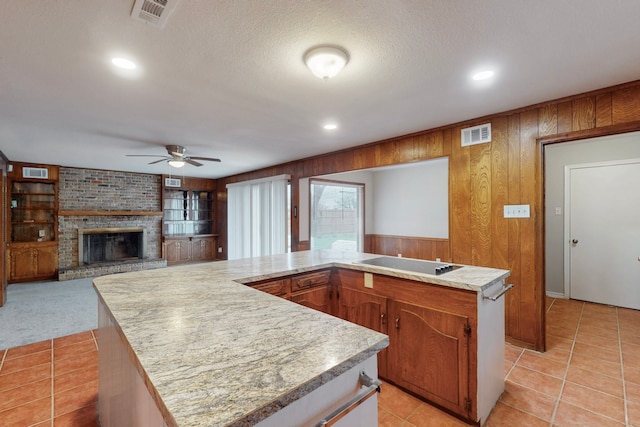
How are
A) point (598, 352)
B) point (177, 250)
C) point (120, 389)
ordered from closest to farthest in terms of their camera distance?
point (120, 389) < point (598, 352) < point (177, 250)

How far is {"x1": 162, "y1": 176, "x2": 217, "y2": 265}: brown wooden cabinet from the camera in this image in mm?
7359

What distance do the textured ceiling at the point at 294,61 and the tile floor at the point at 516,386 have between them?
7.73ft

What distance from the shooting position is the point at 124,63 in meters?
1.96

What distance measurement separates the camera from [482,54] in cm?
187

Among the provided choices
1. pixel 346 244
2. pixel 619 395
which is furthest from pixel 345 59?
pixel 346 244

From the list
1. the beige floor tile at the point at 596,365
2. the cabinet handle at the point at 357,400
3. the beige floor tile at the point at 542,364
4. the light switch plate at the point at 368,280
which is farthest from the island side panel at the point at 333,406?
the beige floor tile at the point at 596,365

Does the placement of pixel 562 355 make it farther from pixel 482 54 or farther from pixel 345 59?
pixel 345 59

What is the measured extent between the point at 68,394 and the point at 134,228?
546cm

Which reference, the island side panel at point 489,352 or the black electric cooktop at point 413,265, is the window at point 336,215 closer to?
the black electric cooktop at point 413,265

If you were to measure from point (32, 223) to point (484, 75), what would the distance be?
817 cm

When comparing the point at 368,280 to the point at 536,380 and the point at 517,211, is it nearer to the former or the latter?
the point at 536,380

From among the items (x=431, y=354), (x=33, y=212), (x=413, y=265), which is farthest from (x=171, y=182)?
(x=431, y=354)

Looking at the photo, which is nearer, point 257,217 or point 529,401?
point 529,401

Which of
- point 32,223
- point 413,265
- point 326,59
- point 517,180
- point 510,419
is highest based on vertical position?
point 326,59
